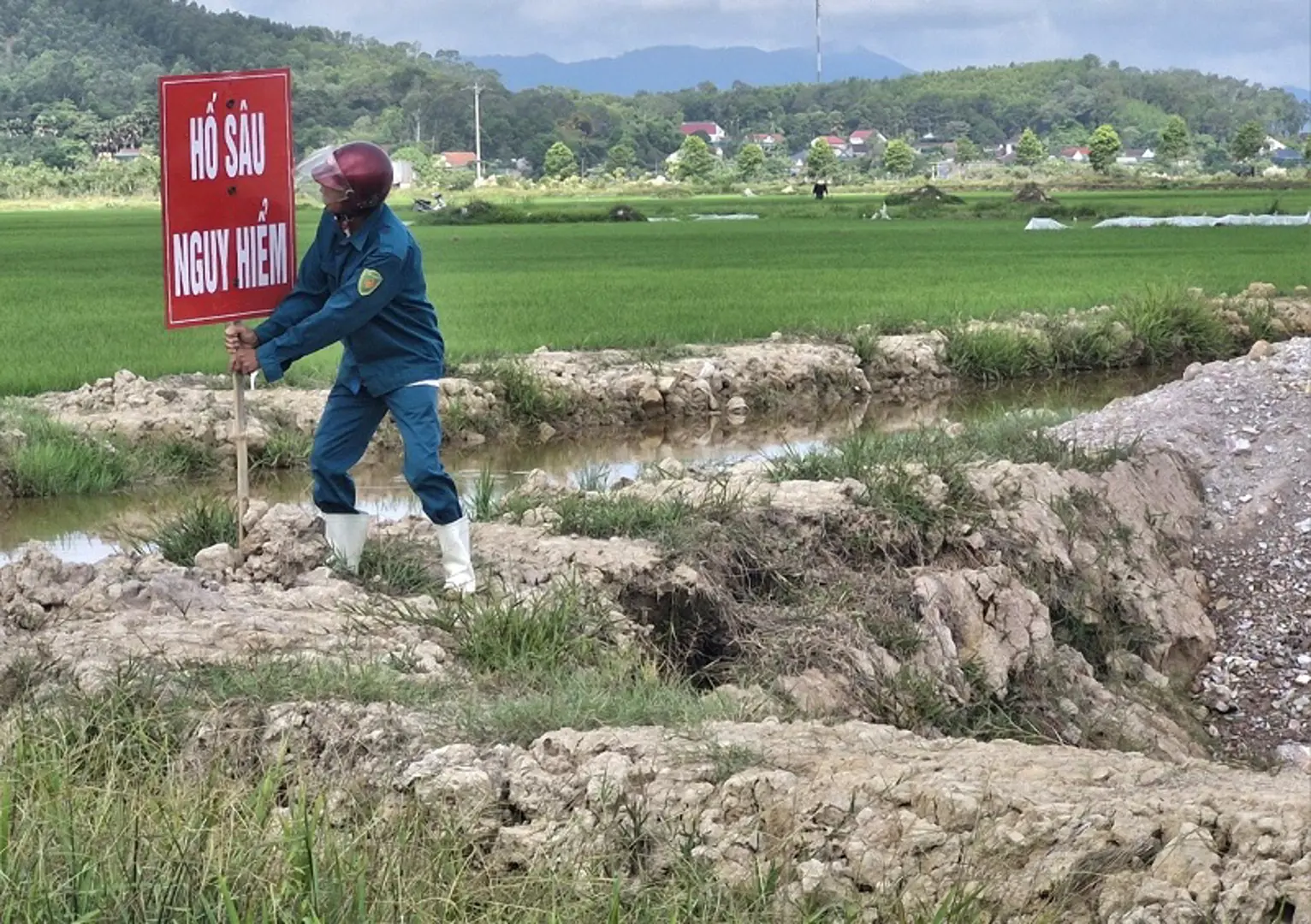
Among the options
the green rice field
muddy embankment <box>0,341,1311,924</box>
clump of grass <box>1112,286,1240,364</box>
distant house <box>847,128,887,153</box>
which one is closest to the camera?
muddy embankment <box>0,341,1311,924</box>

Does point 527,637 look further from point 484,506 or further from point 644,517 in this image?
point 484,506

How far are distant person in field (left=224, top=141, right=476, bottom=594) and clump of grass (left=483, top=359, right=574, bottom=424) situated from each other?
637 centimetres

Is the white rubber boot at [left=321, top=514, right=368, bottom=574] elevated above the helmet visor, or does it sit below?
below

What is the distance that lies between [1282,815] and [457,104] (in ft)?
256

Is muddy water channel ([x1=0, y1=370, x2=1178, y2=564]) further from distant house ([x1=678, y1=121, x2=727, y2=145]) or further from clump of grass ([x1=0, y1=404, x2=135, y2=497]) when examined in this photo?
distant house ([x1=678, y1=121, x2=727, y2=145])

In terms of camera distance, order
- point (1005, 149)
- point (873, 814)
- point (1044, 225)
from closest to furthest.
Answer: point (873, 814) → point (1044, 225) → point (1005, 149)

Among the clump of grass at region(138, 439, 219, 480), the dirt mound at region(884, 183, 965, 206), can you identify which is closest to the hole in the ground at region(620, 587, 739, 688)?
the clump of grass at region(138, 439, 219, 480)

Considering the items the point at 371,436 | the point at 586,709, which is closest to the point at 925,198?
the point at 371,436

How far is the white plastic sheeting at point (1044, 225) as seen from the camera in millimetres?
32750

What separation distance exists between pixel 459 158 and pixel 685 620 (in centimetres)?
7209

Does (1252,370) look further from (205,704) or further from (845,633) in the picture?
(205,704)

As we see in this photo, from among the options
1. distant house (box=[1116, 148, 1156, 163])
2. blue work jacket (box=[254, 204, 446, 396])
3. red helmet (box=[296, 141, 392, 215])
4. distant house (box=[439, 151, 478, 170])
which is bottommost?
blue work jacket (box=[254, 204, 446, 396])

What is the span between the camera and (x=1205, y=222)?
3544cm

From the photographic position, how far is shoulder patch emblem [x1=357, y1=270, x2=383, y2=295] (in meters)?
5.66
